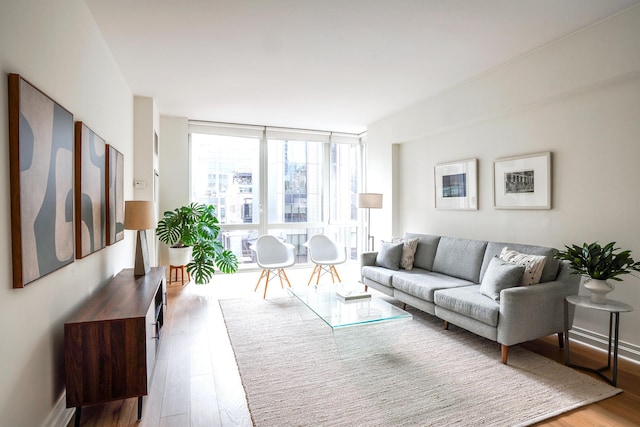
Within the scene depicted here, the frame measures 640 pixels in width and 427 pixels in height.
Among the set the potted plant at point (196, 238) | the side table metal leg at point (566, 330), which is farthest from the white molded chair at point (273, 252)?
the side table metal leg at point (566, 330)

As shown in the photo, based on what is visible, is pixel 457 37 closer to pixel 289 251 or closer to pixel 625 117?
pixel 625 117

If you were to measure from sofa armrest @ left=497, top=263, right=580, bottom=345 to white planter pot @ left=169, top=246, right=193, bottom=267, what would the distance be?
430cm

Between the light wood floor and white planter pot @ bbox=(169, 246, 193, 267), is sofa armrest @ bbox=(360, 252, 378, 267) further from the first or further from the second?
white planter pot @ bbox=(169, 246, 193, 267)

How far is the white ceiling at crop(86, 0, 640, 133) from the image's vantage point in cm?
253

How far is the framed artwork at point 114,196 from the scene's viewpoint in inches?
119

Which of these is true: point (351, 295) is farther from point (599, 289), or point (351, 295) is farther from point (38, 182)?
point (38, 182)

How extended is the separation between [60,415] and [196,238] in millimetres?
3335

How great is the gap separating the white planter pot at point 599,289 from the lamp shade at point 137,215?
3.74 metres

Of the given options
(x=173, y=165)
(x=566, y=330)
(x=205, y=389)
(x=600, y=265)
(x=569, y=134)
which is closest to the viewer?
(x=205, y=389)

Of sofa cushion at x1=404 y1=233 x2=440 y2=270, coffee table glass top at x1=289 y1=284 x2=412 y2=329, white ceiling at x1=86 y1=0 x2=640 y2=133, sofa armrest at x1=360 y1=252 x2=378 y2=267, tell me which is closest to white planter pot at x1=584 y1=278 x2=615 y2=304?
coffee table glass top at x1=289 y1=284 x2=412 y2=329

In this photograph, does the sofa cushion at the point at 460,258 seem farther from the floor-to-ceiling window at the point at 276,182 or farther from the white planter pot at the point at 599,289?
the floor-to-ceiling window at the point at 276,182

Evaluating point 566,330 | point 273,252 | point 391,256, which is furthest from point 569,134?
point 273,252

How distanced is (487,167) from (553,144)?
31.5 inches

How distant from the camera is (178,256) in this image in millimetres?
5227
